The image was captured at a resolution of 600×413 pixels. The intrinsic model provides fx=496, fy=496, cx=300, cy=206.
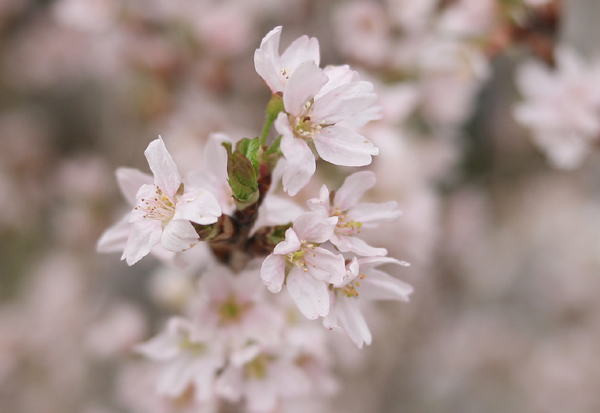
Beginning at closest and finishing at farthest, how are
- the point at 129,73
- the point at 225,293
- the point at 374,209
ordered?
the point at 374,209 → the point at 225,293 → the point at 129,73

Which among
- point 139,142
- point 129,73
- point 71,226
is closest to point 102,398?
point 71,226

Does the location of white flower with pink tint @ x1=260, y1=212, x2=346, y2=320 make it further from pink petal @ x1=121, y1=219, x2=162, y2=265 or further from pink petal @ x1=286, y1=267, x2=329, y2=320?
pink petal @ x1=121, y1=219, x2=162, y2=265

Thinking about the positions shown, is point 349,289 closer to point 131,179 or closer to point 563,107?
point 131,179

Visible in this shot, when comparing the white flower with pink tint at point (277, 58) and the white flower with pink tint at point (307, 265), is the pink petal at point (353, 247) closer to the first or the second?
the white flower with pink tint at point (307, 265)

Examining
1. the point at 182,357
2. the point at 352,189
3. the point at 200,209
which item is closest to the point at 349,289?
the point at 352,189

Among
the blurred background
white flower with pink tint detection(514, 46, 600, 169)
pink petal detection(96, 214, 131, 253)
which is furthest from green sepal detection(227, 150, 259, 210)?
white flower with pink tint detection(514, 46, 600, 169)

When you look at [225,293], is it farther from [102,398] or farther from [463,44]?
[102,398]

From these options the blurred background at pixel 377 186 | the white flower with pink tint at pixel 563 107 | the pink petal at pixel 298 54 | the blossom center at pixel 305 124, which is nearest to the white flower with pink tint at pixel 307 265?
the blossom center at pixel 305 124
